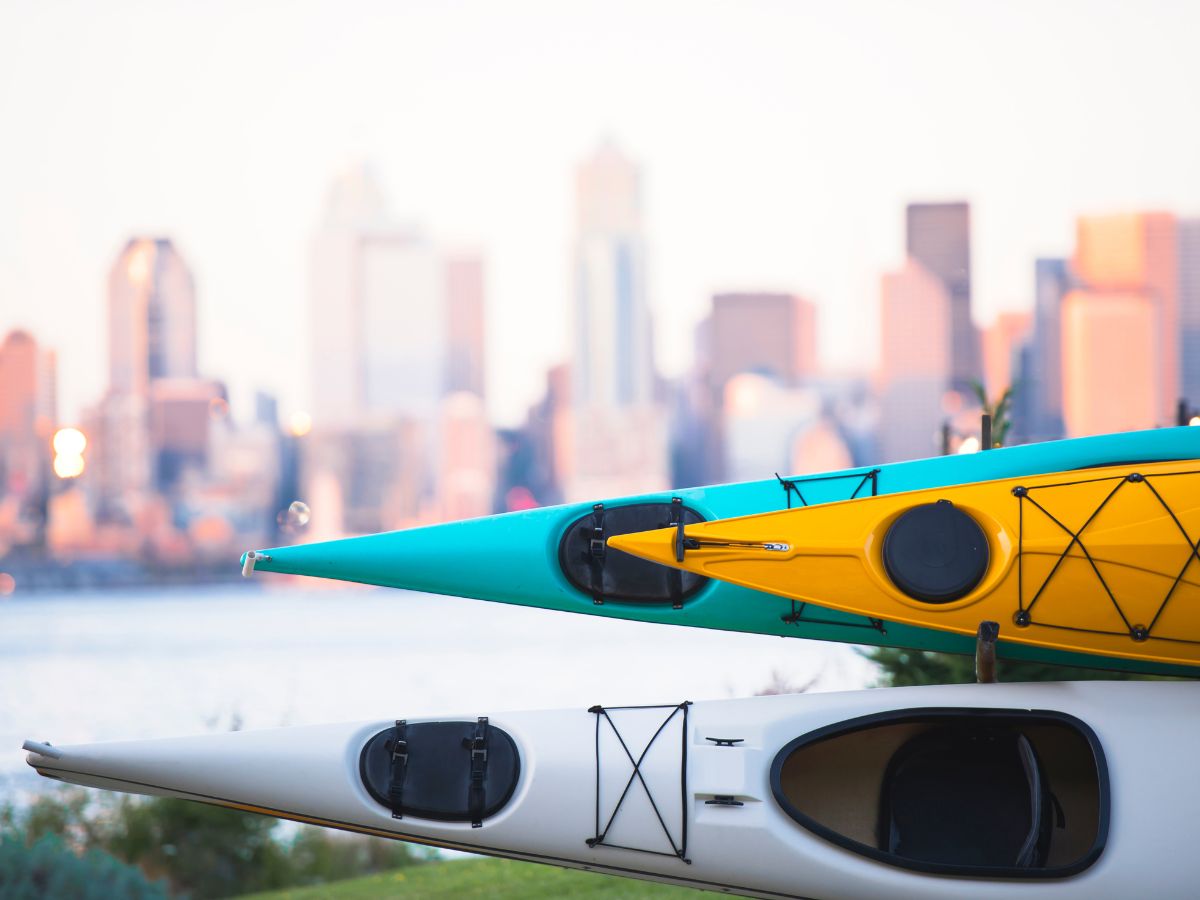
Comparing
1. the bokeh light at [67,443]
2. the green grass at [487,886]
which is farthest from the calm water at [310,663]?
the green grass at [487,886]

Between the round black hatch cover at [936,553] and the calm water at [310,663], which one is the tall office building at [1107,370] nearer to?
the calm water at [310,663]

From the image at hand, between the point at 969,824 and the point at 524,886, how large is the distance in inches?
101

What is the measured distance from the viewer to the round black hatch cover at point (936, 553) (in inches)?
160

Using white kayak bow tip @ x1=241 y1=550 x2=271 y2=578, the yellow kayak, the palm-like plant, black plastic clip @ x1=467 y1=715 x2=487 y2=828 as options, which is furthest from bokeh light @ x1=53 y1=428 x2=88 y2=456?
the yellow kayak

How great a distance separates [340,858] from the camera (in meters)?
7.75

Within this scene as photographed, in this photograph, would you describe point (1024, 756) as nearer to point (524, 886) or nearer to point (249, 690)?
point (524, 886)

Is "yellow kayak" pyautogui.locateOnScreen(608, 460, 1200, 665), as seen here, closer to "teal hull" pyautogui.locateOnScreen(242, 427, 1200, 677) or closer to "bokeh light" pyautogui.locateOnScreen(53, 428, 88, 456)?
"teal hull" pyautogui.locateOnScreen(242, 427, 1200, 677)

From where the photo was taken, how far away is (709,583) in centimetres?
478

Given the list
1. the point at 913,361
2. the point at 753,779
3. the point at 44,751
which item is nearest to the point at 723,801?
the point at 753,779

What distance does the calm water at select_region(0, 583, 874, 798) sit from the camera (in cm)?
2227

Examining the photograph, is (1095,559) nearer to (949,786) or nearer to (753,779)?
(949,786)

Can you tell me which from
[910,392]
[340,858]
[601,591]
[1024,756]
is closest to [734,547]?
[601,591]

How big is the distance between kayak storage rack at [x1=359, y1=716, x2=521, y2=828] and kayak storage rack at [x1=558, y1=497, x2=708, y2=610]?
77 cm

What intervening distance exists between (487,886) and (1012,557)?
10.6 feet
